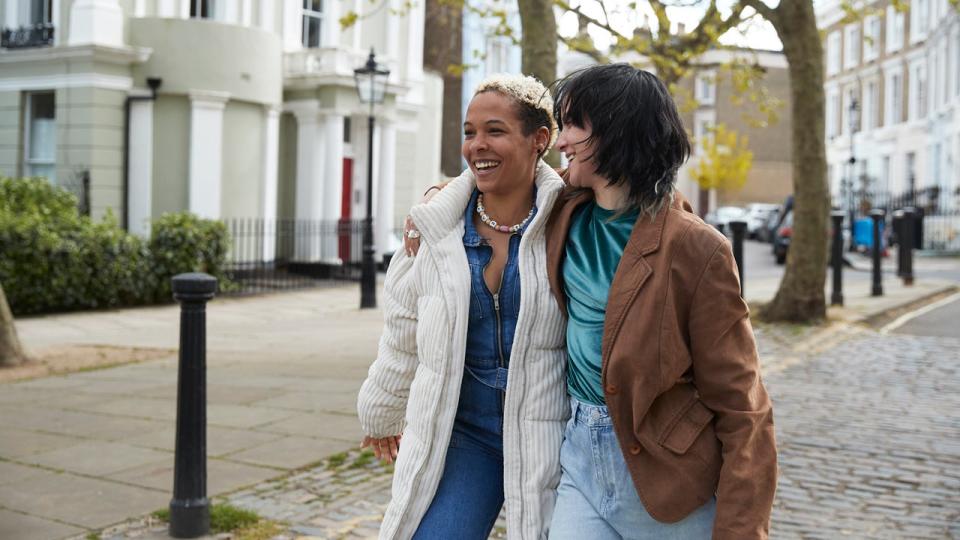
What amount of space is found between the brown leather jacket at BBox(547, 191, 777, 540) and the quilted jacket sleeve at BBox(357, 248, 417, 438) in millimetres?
681

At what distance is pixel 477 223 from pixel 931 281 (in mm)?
17305

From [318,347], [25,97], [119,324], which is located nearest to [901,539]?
[318,347]

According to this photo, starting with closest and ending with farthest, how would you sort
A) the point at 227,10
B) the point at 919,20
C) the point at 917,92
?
1. the point at 227,10
2. the point at 919,20
3. the point at 917,92

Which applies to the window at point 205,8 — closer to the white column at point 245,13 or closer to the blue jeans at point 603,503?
the white column at point 245,13

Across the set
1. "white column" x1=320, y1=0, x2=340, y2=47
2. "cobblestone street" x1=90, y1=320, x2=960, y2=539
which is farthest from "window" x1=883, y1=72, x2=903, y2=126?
"cobblestone street" x1=90, y1=320, x2=960, y2=539

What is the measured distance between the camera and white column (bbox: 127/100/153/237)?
19.7 metres

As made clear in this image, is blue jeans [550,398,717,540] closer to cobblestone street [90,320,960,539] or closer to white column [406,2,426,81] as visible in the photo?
cobblestone street [90,320,960,539]

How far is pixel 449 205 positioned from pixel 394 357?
18.4 inches

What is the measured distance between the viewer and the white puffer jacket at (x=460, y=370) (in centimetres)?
260

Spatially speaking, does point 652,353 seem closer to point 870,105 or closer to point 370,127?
point 370,127

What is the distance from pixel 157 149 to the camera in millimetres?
19875

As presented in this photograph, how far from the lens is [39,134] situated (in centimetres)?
2050

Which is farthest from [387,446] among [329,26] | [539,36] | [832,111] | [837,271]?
[832,111]

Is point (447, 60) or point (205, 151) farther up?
point (447, 60)
